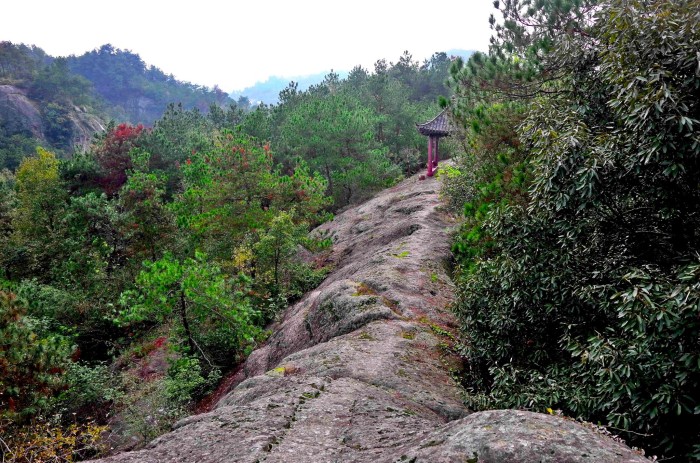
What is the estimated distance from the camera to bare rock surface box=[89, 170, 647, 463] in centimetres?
420

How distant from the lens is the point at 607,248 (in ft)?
23.2

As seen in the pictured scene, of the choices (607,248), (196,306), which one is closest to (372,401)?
(607,248)

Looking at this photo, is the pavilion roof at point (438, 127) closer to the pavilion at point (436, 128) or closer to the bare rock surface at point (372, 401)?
the pavilion at point (436, 128)

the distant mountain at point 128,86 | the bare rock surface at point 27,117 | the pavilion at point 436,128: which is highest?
the distant mountain at point 128,86

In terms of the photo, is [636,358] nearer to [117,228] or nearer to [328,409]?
[328,409]

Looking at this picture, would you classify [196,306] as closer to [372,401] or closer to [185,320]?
[185,320]

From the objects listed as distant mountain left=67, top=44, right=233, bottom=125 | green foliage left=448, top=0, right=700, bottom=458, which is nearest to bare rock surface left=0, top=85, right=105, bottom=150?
distant mountain left=67, top=44, right=233, bottom=125

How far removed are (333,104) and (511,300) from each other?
27284 millimetres

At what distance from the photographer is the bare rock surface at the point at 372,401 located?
4.20 meters

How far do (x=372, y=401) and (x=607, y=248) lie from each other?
166 inches

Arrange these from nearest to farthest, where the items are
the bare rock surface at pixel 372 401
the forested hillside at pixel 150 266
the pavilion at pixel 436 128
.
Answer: the bare rock surface at pixel 372 401 < the forested hillside at pixel 150 266 < the pavilion at pixel 436 128

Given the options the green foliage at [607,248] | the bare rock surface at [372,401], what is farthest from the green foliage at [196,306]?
the green foliage at [607,248]

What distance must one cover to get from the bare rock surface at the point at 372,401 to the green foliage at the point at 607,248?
49.9 inches

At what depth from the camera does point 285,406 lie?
23.8 feet
